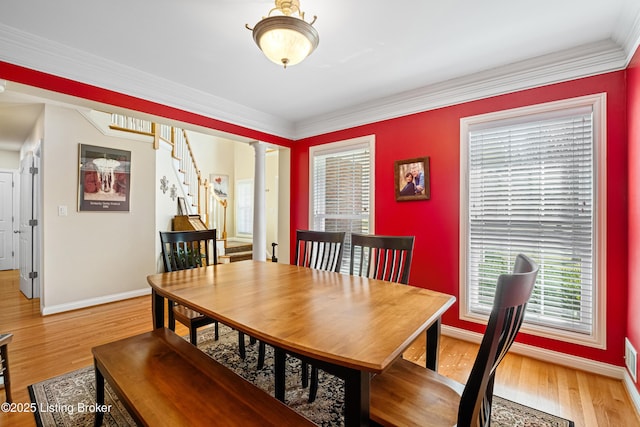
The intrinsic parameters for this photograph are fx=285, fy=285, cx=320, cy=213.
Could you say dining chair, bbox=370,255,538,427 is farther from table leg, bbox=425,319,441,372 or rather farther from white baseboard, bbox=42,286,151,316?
white baseboard, bbox=42,286,151,316

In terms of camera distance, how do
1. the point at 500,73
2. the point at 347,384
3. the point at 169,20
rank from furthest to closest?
the point at 500,73, the point at 169,20, the point at 347,384

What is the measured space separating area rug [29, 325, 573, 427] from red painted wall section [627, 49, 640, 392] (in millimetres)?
835

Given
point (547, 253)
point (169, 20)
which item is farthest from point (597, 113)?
point (169, 20)

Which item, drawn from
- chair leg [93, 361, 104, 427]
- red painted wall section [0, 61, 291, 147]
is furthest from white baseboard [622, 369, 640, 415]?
red painted wall section [0, 61, 291, 147]

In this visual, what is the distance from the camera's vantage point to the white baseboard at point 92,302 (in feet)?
11.0

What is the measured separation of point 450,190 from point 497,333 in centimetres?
228

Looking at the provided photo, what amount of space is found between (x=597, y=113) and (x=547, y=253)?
1.14 meters

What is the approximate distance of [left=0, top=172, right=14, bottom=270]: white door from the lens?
5687mm

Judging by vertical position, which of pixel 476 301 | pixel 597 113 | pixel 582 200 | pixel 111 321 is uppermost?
pixel 597 113

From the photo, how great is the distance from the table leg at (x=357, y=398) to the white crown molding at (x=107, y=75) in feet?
9.92

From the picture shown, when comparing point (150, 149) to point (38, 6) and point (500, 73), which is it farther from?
point (500, 73)

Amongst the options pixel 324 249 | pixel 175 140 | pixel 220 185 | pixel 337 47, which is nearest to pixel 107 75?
pixel 337 47

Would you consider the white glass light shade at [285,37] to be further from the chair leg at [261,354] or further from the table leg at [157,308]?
the chair leg at [261,354]

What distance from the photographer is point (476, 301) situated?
8.93 feet
